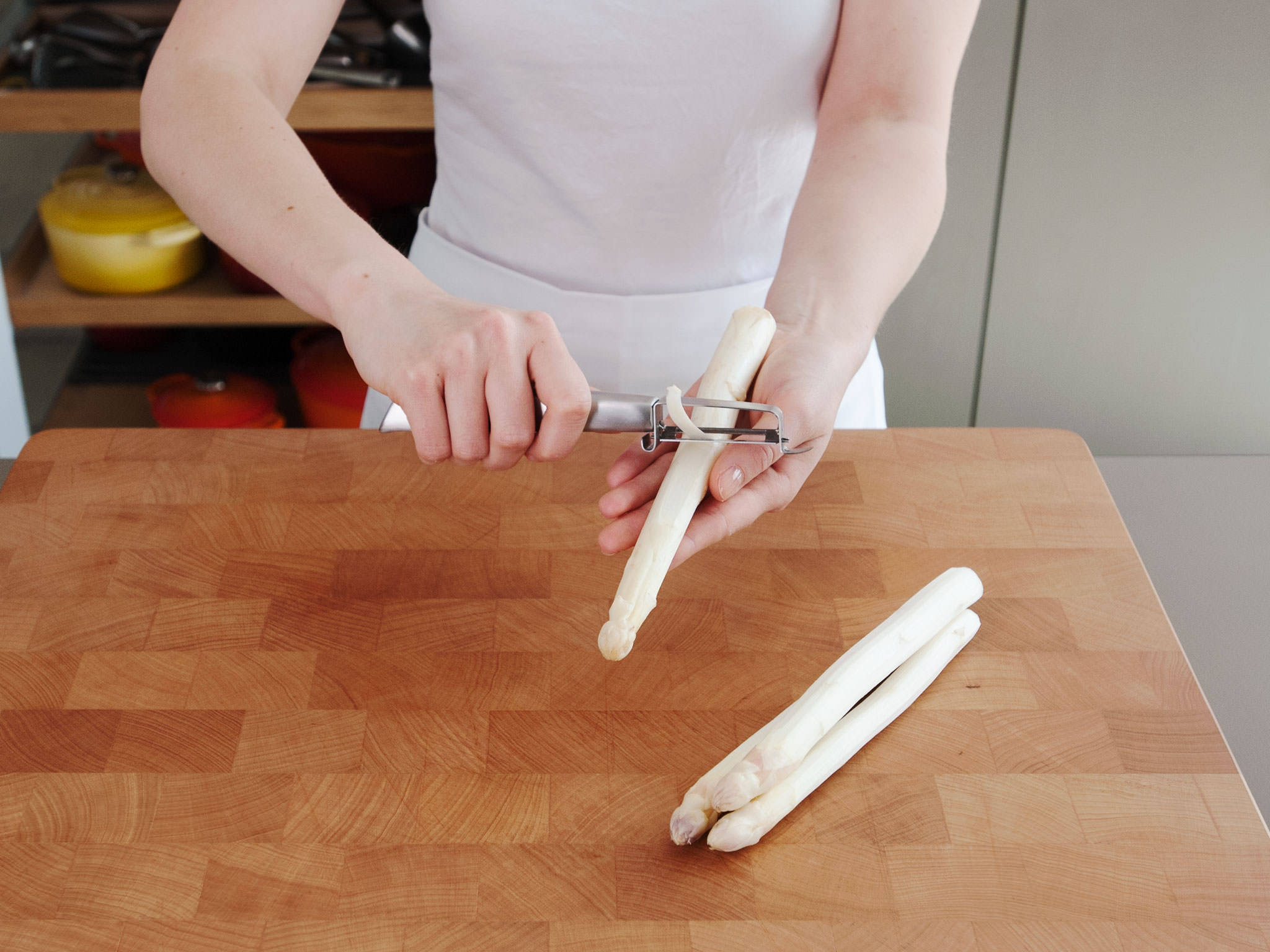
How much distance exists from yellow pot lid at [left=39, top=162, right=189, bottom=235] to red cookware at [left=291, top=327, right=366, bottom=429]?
28 centimetres

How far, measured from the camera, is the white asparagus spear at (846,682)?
0.68 meters

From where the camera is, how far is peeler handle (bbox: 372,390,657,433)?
747 mm

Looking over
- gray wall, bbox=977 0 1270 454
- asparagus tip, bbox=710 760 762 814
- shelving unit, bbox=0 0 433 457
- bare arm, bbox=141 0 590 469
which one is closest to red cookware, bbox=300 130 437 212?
shelving unit, bbox=0 0 433 457

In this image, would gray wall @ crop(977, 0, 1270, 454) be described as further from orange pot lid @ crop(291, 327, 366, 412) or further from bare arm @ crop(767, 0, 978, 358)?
orange pot lid @ crop(291, 327, 366, 412)

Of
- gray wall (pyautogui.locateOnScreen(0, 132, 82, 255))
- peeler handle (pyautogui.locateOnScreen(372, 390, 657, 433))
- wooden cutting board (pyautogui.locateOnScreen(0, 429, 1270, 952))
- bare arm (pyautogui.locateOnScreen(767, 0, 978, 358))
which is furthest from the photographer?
gray wall (pyautogui.locateOnScreen(0, 132, 82, 255))

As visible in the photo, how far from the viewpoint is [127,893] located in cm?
65

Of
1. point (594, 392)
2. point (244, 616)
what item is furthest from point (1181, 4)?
point (244, 616)

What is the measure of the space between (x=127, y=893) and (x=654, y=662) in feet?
1.19

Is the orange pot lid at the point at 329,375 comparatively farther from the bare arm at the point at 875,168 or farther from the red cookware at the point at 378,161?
the bare arm at the point at 875,168

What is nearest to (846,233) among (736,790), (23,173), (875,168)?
(875,168)

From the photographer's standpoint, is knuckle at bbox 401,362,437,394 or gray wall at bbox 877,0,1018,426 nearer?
knuckle at bbox 401,362,437,394

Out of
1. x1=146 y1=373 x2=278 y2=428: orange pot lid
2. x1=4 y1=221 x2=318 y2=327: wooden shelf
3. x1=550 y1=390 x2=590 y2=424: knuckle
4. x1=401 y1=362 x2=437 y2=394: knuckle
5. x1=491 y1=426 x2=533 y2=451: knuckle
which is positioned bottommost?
x1=146 y1=373 x2=278 y2=428: orange pot lid

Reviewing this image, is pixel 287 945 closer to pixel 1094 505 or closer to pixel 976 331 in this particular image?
pixel 1094 505

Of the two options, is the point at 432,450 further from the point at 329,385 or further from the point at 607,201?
the point at 329,385
